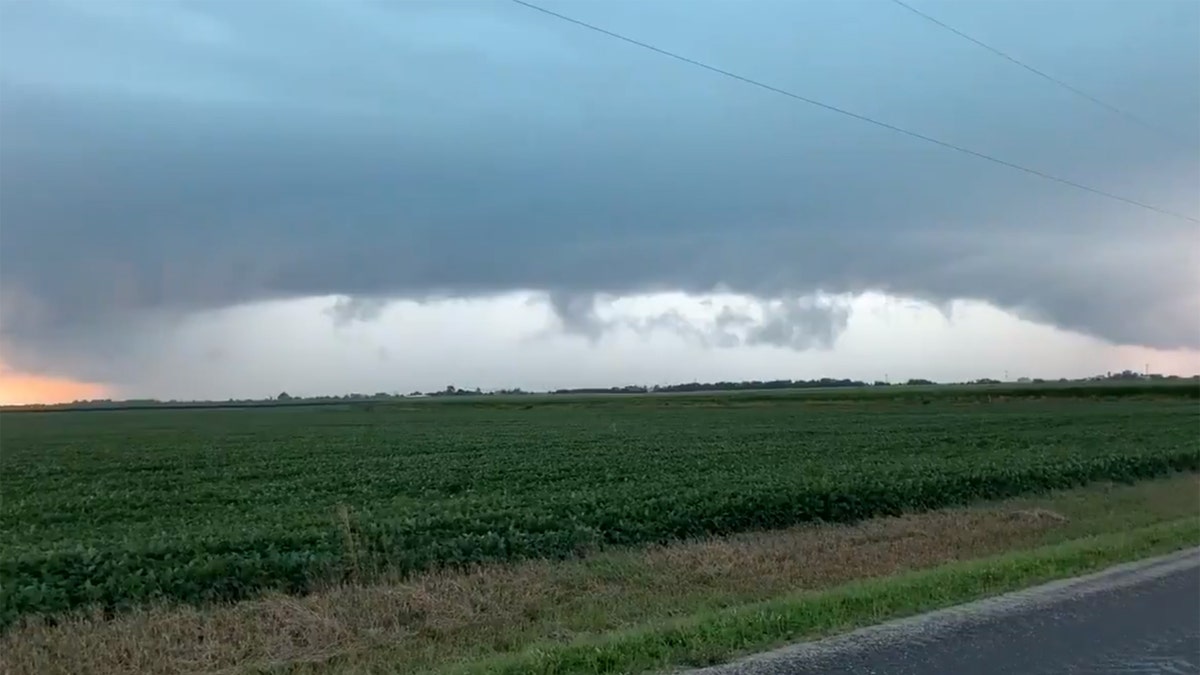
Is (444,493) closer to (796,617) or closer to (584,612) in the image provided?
(584,612)

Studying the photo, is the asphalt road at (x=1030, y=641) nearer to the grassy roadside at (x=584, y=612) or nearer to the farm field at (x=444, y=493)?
the grassy roadside at (x=584, y=612)

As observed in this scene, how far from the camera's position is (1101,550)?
12.2m

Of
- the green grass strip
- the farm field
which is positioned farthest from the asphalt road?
the farm field

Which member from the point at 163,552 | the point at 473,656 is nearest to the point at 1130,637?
the point at 473,656

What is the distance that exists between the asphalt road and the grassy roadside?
36 centimetres

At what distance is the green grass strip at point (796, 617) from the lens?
6.87m

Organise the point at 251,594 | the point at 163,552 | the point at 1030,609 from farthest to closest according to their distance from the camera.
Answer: the point at 163,552 < the point at 251,594 < the point at 1030,609

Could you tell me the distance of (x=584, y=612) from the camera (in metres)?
9.04

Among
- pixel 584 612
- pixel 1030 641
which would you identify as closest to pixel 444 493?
pixel 584 612

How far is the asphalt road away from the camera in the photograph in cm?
679

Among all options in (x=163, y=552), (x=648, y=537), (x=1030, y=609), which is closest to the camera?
(x=1030, y=609)

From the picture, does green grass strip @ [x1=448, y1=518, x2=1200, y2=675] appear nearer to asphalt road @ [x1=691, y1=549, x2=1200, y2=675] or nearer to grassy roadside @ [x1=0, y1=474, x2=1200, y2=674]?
grassy roadside @ [x1=0, y1=474, x2=1200, y2=674]

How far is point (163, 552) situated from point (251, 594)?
2.06 meters

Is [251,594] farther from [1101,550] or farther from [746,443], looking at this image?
[746,443]
